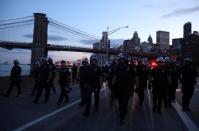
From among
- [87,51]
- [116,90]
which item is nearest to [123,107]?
[116,90]

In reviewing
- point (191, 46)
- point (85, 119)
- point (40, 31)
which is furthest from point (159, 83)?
point (191, 46)

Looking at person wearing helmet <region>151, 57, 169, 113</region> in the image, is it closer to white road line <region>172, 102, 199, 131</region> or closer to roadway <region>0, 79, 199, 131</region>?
roadway <region>0, 79, 199, 131</region>

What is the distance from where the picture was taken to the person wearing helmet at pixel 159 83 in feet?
41.2

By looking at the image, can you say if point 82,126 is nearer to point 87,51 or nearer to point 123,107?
point 123,107

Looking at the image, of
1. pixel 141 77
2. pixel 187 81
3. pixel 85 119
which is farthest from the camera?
pixel 141 77

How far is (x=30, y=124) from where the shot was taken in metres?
9.53

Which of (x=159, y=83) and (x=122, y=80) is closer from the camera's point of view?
(x=122, y=80)

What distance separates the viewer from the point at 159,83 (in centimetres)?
1258

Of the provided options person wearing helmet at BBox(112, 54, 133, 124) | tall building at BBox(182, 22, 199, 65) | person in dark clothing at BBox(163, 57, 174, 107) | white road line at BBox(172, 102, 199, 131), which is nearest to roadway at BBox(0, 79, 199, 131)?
white road line at BBox(172, 102, 199, 131)

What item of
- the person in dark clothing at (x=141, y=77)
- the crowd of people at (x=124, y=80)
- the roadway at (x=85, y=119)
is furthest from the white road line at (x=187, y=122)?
the person in dark clothing at (x=141, y=77)

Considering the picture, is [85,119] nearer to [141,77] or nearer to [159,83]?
[159,83]

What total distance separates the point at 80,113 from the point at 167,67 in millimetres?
3227

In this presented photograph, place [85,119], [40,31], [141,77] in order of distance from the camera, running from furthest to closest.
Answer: [40,31]
[141,77]
[85,119]

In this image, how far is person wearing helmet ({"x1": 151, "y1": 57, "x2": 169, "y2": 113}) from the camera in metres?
12.5
